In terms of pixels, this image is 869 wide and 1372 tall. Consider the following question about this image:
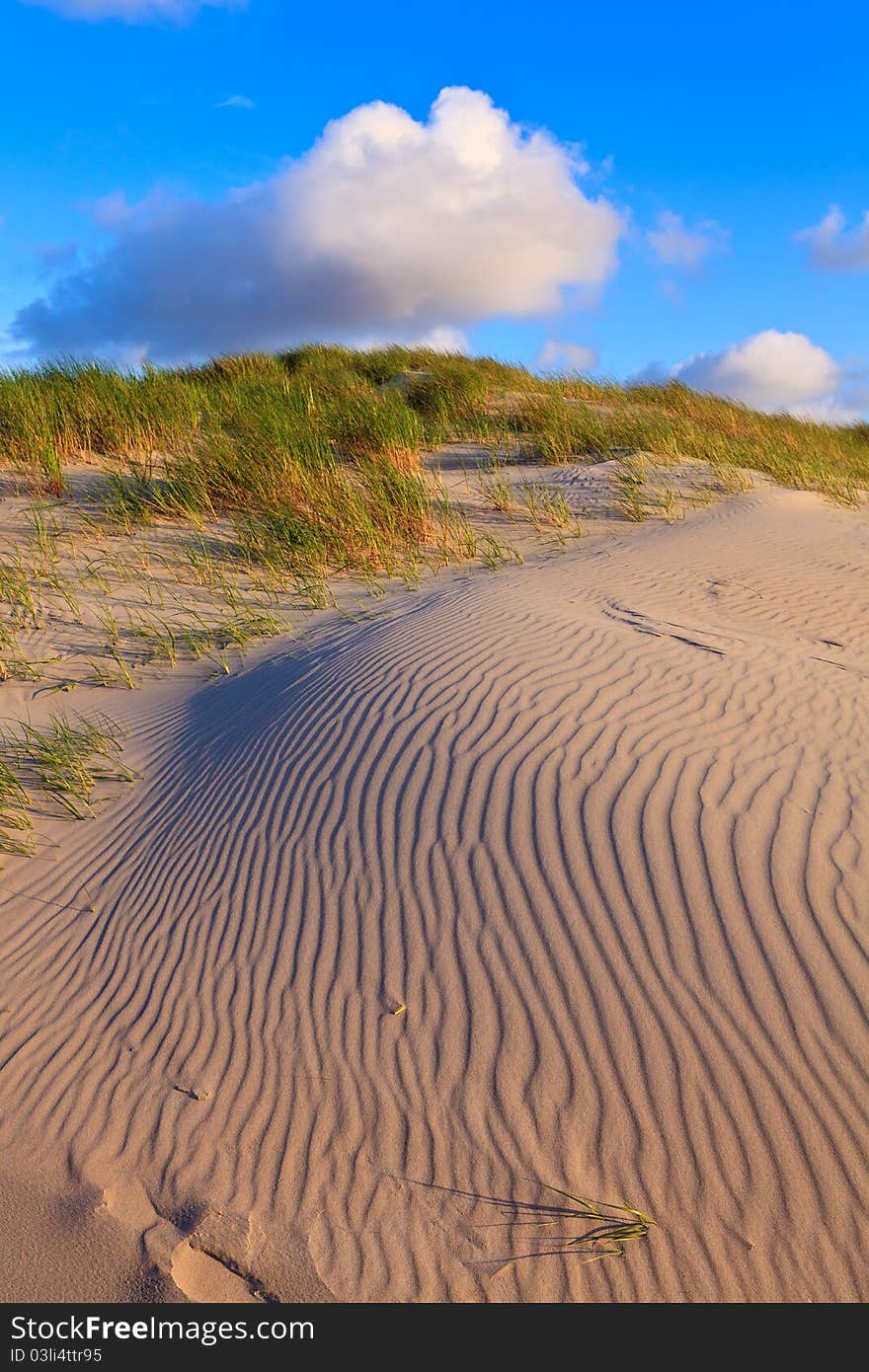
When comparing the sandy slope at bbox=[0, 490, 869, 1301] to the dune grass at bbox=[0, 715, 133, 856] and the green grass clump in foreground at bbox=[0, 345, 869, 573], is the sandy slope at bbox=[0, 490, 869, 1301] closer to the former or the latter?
the dune grass at bbox=[0, 715, 133, 856]

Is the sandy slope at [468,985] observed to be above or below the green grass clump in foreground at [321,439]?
below

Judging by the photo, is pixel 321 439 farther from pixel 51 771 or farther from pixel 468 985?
pixel 468 985

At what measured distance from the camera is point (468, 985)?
9.25 ft

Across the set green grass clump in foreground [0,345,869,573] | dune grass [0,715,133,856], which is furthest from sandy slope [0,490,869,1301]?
green grass clump in foreground [0,345,869,573]

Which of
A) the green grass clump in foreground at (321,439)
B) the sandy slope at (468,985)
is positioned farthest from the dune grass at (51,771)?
the green grass clump in foreground at (321,439)

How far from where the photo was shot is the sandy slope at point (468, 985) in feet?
7.25

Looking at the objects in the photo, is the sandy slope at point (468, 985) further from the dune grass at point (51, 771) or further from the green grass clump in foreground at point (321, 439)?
the green grass clump in foreground at point (321, 439)

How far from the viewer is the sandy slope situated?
7.25 feet

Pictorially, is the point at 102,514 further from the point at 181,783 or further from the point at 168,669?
the point at 181,783

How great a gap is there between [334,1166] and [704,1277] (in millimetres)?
981

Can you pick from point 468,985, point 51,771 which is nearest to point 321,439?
point 51,771

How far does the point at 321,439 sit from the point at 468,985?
7.84m

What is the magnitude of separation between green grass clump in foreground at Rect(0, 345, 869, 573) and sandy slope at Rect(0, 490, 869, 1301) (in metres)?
3.72

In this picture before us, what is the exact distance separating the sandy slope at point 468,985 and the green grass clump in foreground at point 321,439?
12.2ft
